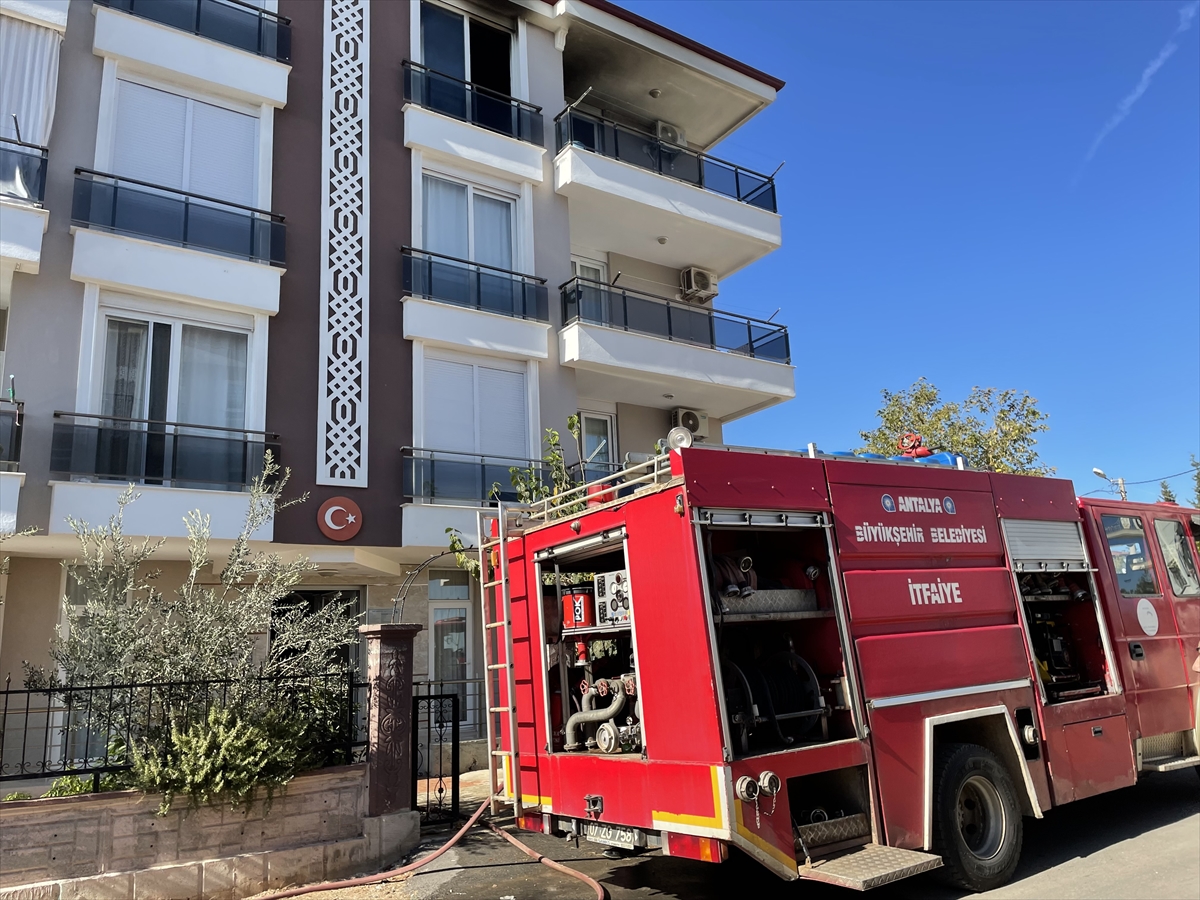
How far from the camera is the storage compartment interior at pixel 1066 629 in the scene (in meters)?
7.77

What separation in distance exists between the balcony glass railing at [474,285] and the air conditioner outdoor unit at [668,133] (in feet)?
19.2

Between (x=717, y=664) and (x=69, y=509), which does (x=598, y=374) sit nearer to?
(x=69, y=509)

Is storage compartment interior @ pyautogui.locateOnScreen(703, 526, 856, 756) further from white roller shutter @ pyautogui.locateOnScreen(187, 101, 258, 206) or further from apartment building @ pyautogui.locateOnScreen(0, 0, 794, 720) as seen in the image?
white roller shutter @ pyautogui.locateOnScreen(187, 101, 258, 206)

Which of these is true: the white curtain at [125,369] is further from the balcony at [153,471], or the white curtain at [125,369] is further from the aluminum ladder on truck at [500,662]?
the aluminum ladder on truck at [500,662]

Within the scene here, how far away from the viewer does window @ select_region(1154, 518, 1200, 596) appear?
8.88 meters

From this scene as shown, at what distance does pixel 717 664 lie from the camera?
17.1 ft

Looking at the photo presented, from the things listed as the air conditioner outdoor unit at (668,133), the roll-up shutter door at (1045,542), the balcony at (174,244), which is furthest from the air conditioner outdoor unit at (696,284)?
the roll-up shutter door at (1045,542)

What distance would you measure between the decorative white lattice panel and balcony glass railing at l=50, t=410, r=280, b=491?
1.01 m

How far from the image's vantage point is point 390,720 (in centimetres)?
773

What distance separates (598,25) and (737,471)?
1354 centimetres

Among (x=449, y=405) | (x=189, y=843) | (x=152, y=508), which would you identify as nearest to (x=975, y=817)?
(x=189, y=843)

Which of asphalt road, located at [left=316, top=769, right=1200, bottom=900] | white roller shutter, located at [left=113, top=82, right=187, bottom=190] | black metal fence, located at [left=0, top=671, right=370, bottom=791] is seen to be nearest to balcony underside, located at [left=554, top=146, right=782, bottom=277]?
white roller shutter, located at [left=113, top=82, right=187, bottom=190]

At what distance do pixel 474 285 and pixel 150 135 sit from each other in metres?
5.23

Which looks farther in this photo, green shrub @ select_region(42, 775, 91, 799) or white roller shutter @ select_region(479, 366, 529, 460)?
white roller shutter @ select_region(479, 366, 529, 460)
